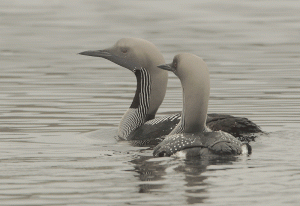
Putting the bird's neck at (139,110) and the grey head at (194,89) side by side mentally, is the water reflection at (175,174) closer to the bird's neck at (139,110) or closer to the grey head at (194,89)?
the grey head at (194,89)

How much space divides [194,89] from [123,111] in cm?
341

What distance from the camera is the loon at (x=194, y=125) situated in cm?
709

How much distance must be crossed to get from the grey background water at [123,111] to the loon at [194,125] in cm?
13

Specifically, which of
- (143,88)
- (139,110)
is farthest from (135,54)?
(139,110)

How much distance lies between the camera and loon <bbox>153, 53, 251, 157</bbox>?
23.3ft

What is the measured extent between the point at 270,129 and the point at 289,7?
2315cm

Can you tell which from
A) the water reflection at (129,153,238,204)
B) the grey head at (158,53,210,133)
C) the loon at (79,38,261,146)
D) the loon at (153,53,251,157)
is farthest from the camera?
the loon at (79,38,261,146)

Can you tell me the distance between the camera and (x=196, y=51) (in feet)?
58.5

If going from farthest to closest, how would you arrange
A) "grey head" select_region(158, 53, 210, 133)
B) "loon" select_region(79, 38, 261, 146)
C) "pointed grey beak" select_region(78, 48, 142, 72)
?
1. "pointed grey beak" select_region(78, 48, 142, 72)
2. "loon" select_region(79, 38, 261, 146)
3. "grey head" select_region(158, 53, 210, 133)

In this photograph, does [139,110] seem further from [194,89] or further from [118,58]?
[194,89]

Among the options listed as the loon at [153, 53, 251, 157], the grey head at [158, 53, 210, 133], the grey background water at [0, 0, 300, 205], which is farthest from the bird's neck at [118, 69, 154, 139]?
the grey head at [158, 53, 210, 133]

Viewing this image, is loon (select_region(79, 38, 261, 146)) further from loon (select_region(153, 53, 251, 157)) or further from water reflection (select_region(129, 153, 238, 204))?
water reflection (select_region(129, 153, 238, 204))

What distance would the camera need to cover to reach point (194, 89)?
750 cm

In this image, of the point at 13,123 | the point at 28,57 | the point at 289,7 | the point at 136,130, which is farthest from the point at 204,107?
the point at 289,7
